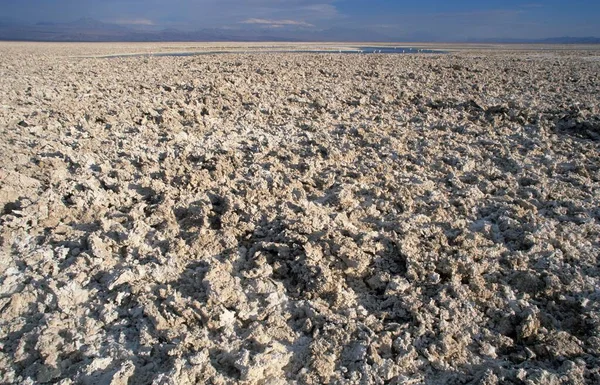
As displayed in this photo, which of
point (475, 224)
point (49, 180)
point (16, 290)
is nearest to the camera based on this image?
point (16, 290)

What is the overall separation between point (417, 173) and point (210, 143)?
2873 mm

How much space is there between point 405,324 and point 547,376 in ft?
2.77

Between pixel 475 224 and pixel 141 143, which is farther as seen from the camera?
pixel 141 143

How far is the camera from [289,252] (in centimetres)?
346

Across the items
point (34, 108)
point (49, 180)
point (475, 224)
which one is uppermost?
point (34, 108)

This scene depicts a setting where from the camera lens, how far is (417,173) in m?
5.25

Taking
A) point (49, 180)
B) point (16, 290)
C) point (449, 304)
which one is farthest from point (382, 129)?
point (16, 290)

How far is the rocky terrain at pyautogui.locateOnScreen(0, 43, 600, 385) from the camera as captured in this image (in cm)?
258

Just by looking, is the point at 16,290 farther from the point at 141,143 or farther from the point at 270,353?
the point at 141,143

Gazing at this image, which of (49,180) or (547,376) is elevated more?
(49,180)

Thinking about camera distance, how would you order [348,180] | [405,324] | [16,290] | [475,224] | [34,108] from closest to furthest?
1. [405,324]
2. [16,290]
3. [475,224]
4. [348,180]
5. [34,108]

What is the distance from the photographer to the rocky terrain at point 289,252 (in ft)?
8.46

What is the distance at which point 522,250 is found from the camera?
362 cm

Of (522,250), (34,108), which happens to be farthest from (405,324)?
(34,108)
